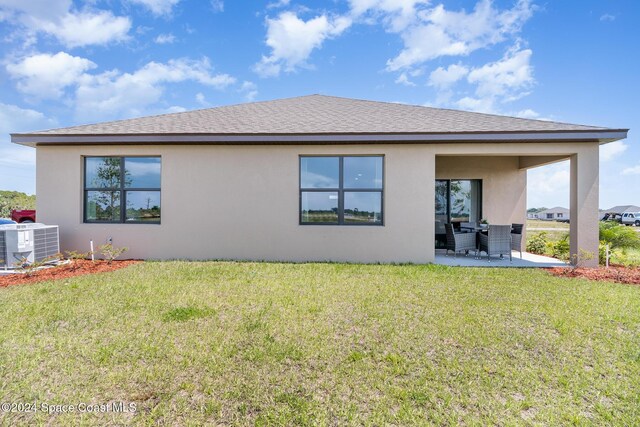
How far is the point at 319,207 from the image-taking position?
8.58 meters

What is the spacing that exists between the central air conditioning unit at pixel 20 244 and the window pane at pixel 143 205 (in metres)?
2.04

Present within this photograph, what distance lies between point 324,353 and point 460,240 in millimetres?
7375

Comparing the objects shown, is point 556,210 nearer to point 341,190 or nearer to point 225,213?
point 341,190

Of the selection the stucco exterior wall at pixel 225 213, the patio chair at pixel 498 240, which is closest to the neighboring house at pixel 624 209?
the patio chair at pixel 498 240

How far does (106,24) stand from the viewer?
32.9 feet

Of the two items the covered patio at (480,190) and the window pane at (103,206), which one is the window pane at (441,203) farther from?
the window pane at (103,206)

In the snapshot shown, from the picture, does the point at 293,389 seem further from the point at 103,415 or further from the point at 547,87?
the point at 547,87

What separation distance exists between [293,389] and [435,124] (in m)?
8.21

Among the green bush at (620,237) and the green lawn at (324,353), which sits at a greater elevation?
the green bush at (620,237)

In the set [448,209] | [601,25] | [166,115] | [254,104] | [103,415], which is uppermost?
[601,25]

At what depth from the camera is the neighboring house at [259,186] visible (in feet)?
26.8

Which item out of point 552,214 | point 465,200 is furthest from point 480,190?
point 552,214

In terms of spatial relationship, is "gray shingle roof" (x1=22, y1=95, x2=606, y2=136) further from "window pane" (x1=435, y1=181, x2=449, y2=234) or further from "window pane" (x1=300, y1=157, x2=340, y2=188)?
"window pane" (x1=435, y1=181, x2=449, y2=234)

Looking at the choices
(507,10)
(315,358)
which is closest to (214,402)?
(315,358)
